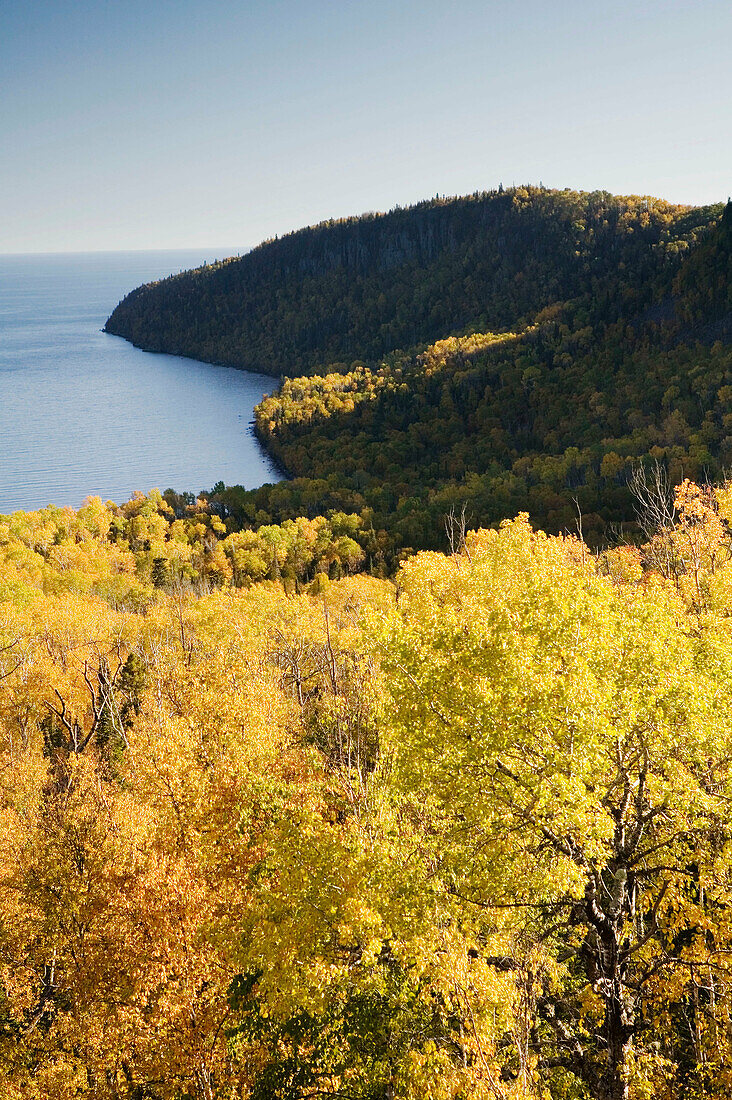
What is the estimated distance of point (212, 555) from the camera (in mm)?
120938

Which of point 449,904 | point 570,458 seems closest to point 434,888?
point 449,904

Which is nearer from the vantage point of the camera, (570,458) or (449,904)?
(449,904)

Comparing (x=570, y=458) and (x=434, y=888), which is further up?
(x=434, y=888)

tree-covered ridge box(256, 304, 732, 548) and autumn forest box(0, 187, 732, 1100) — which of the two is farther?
tree-covered ridge box(256, 304, 732, 548)

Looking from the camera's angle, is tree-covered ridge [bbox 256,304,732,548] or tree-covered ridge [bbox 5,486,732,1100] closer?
tree-covered ridge [bbox 5,486,732,1100]

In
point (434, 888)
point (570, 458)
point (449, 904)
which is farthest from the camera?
point (570, 458)

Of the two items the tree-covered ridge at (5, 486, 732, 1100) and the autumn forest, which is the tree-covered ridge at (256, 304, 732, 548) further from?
the tree-covered ridge at (5, 486, 732, 1100)

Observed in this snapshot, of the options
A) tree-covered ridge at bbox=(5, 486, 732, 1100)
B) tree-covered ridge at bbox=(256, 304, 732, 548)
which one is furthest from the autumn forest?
tree-covered ridge at bbox=(256, 304, 732, 548)

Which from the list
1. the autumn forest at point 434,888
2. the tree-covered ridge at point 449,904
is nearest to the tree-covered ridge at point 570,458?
the autumn forest at point 434,888

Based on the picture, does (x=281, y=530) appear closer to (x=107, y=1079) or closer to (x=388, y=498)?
(x=388, y=498)

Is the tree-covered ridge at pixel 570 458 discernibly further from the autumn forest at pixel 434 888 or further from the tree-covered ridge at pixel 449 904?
the tree-covered ridge at pixel 449 904

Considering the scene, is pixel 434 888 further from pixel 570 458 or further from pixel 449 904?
pixel 570 458

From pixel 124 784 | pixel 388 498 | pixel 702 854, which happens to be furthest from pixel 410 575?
pixel 388 498

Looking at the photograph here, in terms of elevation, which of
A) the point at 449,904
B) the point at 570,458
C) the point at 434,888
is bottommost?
the point at 570,458
